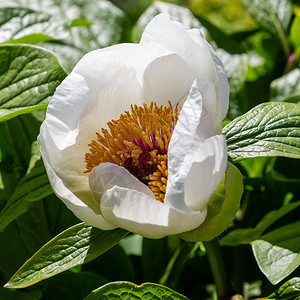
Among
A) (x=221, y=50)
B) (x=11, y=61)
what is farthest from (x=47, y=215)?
(x=221, y=50)

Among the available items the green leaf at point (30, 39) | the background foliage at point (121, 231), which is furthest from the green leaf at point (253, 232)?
the green leaf at point (30, 39)

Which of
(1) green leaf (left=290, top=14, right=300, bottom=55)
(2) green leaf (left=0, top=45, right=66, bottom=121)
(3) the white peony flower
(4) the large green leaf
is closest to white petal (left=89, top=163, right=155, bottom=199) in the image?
(3) the white peony flower

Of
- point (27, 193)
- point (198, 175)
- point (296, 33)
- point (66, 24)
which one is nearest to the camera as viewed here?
point (198, 175)

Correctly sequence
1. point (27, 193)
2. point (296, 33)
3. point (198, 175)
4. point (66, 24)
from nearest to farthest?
point (198, 175) → point (27, 193) → point (66, 24) → point (296, 33)

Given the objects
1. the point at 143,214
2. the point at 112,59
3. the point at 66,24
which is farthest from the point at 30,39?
the point at 143,214

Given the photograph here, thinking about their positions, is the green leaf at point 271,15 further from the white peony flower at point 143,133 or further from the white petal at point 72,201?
the white petal at point 72,201

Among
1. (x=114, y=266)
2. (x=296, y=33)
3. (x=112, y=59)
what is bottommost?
(x=114, y=266)

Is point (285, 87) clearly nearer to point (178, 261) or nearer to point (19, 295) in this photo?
point (178, 261)

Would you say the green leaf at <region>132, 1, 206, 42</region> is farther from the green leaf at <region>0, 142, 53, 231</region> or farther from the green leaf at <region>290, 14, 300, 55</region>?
the green leaf at <region>0, 142, 53, 231</region>
